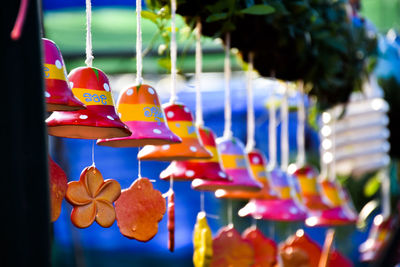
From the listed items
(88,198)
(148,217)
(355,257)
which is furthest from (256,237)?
(355,257)

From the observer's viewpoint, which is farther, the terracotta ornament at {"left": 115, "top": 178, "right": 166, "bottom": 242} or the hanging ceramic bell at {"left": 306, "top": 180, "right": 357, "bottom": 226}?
the hanging ceramic bell at {"left": 306, "top": 180, "right": 357, "bottom": 226}

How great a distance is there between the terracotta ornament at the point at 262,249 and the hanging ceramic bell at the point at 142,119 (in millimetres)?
754

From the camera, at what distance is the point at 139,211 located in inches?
63.3

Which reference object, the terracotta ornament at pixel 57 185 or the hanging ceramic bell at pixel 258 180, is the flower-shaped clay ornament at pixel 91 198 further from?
the hanging ceramic bell at pixel 258 180

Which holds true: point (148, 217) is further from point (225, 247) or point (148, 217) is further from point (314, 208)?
point (314, 208)

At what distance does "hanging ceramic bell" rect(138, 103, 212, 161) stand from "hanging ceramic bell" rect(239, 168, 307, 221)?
69cm

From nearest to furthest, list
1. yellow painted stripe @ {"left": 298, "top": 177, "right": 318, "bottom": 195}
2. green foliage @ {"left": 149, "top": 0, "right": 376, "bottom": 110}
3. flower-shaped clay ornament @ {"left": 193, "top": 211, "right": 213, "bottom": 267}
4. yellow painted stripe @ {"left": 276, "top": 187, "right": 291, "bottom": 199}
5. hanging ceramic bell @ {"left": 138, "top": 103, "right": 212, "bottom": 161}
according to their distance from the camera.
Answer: hanging ceramic bell @ {"left": 138, "top": 103, "right": 212, "bottom": 161} < flower-shaped clay ornament @ {"left": 193, "top": 211, "right": 213, "bottom": 267} < green foliage @ {"left": 149, "top": 0, "right": 376, "bottom": 110} < yellow painted stripe @ {"left": 276, "top": 187, "right": 291, "bottom": 199} < yellow painted stripe @ {"left": 298, "top": 177, "right": 318, "bottom": 195}

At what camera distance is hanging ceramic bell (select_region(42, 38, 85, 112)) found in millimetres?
1311

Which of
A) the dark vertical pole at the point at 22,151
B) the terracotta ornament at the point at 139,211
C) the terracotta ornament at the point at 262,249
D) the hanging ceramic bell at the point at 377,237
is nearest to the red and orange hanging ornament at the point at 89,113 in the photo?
the terracotta ornament at the point at 139,211

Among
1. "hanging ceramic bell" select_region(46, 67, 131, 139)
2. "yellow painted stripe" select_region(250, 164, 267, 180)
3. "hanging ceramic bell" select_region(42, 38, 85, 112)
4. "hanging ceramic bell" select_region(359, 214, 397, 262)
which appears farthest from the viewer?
"hanging ceramic bell" select_region(359, 214, 397, 262)

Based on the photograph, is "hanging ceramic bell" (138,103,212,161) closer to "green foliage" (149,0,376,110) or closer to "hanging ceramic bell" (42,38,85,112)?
"green foliage" (149,0,376,110)

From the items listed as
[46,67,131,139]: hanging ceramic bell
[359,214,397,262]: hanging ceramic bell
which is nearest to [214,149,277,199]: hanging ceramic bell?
[46,67,131,139]: hanging ceramic bell

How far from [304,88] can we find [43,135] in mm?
2240

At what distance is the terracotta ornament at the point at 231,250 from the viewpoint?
204 centimetres
